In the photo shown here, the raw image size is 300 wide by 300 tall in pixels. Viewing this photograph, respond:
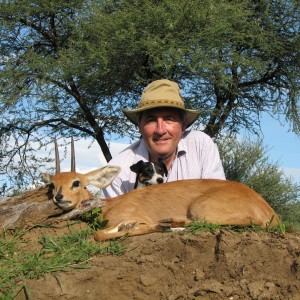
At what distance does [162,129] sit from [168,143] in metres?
0.22

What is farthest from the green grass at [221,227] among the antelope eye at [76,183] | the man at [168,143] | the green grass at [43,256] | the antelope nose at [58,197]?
the man at [168,143]

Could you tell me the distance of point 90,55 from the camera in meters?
15.4

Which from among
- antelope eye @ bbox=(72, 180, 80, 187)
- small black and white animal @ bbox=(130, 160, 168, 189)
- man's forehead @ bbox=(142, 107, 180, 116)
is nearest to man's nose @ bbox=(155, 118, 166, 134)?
man's forehead @ bbox=(142, 107, 180, 116)

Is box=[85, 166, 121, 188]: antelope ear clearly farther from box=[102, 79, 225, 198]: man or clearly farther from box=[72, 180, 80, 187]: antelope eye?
box=[102, 79, 225, 198]: man

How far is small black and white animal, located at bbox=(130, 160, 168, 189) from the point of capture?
22.0 feet

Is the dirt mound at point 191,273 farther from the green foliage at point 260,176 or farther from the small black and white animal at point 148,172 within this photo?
the green foliage at point 260,176

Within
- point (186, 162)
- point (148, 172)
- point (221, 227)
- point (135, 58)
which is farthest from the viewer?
point (135, 58)

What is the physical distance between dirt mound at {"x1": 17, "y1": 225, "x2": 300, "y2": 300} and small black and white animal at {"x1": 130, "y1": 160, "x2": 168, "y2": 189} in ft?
8.12

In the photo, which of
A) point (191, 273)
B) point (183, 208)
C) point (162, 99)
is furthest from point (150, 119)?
point (191, 273)

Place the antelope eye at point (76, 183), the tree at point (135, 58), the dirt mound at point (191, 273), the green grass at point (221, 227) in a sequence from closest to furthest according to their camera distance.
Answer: the dirt mound at point (191, 273)
the green grass at point (221, 227)
the antelope eye at point (76, 183)
the tree at point (135, 58)

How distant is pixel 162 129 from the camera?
6.43 meters

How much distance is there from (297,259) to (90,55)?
40.1ft

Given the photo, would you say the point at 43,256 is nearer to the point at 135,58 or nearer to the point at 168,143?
the point at 168,143

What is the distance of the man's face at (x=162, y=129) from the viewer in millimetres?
6473
